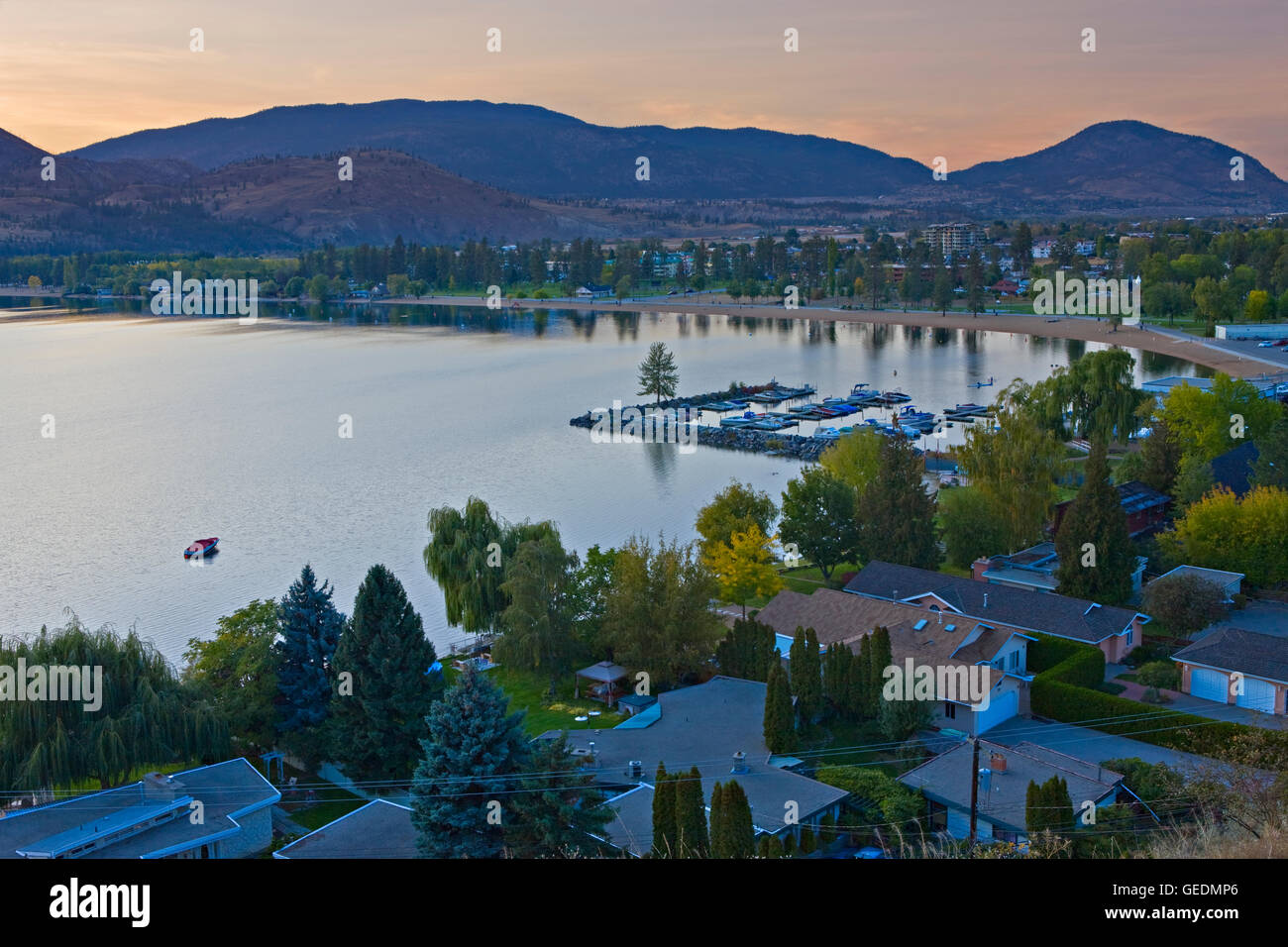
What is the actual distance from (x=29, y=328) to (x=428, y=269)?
36.0m

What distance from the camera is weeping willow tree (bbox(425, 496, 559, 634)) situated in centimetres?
1962

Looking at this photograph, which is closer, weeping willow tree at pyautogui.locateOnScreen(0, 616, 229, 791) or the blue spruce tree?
weeping willow tree at pyautogui.locateOnScreen(0, 616, 229, 791)

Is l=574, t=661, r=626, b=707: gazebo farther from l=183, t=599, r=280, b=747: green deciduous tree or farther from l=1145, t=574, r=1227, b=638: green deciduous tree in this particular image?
l=1145, t=574, r=1227, b=638: green deciduous tree

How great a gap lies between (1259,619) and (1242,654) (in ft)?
11.0

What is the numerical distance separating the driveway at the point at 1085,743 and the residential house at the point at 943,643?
0.31 metres

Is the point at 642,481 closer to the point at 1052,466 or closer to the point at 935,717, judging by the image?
the point at 1052,466

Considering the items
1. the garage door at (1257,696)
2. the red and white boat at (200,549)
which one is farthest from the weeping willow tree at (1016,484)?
the red and white boat at (200,549)

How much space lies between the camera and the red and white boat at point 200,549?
88.9ft

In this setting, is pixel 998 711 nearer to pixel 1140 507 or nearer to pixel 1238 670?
pixel 1238 670

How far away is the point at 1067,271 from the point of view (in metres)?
85.9

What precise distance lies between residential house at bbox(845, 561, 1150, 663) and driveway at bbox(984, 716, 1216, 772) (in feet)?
7.15

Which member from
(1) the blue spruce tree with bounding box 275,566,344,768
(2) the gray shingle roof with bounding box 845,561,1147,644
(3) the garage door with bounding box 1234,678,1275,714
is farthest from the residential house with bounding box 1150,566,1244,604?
(1) the blue spruce tree with bounding box 275,566,344,768

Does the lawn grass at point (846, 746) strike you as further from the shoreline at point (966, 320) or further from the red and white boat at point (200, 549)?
the shoreline at point (966, 320)

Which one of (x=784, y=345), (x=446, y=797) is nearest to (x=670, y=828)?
(x=446, y=797)
